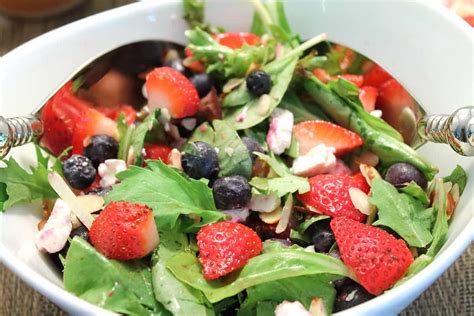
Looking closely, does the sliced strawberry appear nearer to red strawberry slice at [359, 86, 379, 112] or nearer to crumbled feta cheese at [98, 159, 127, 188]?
red strawberry slice at [359, 86, 379, 112]

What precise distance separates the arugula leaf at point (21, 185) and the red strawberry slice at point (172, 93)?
241mm

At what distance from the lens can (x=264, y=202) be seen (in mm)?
1061

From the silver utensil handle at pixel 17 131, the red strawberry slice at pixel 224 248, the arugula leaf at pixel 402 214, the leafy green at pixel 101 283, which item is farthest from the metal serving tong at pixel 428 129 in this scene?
the red strawberry slice at pixel 224 248

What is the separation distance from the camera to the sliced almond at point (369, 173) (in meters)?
1.10

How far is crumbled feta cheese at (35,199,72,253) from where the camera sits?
975mm

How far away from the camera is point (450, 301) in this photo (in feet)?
3.88

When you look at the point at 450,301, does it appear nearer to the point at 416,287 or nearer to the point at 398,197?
the point at 398,197

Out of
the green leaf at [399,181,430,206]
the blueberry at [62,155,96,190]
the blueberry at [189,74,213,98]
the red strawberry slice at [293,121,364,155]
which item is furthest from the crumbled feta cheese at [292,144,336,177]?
the blueberry at [62,155,96,190]

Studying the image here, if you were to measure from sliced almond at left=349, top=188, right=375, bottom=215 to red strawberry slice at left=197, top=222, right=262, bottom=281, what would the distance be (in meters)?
0.18

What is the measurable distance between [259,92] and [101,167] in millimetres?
308

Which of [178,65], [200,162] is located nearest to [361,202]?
[200,162]

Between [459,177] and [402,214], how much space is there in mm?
104

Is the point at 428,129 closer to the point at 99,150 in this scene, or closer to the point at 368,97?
the point at 368,97

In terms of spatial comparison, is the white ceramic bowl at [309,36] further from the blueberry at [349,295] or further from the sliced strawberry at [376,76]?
the blueberry at [349,295]
